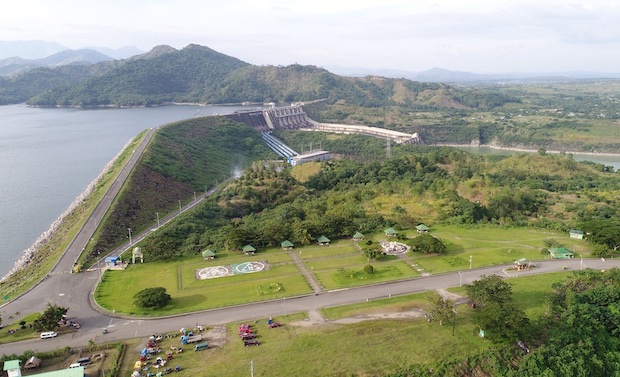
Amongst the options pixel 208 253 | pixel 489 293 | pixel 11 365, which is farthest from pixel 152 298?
pixel 489 293

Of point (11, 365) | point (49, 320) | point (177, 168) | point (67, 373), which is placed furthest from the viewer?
point (177, 168)

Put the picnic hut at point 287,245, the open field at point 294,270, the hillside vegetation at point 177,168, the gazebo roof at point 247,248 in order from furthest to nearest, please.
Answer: the hillside vegetation at point 177,168
the picnic hut at point 287,245
the gazebo roof at point 247,248
the open field at point 294,270

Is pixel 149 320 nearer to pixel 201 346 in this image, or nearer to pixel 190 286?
pixel 190 286

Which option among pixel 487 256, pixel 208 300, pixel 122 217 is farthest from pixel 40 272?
pixel 487 256

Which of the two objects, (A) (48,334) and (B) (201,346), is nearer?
(B) (201,346)

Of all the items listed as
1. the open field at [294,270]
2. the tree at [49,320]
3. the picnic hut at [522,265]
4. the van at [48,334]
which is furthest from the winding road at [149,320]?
the open field at [294,270]

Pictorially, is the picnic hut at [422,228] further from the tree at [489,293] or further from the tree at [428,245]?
the tree at [489,293]

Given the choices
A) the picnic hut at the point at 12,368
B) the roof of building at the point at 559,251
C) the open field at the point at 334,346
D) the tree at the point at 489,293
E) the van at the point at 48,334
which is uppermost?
the tree at the point at 489,293

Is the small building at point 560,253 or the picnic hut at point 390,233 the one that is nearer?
the small building at point 560,253
